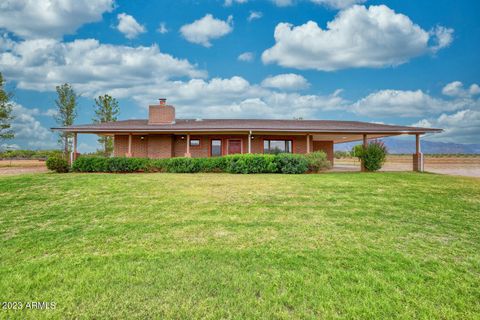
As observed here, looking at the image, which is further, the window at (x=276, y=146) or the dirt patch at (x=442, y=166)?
the window at (x=276, y=146)

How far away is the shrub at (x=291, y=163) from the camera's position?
15.3 meters

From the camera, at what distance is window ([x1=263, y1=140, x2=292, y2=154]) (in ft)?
67.9

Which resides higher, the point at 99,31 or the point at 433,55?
the point at 99,31

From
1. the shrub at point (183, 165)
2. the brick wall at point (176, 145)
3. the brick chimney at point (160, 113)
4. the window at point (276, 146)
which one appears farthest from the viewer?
the brick chimney at point (160, 113)

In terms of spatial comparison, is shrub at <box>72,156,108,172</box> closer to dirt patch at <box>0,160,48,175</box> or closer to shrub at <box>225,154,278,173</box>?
dirt patch at <box>0,160,48,175</box>

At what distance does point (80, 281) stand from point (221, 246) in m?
2.24

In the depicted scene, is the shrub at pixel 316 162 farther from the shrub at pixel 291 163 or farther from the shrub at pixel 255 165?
the shrub at pixel 255 165

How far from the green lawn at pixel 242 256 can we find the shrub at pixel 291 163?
6.47 metres

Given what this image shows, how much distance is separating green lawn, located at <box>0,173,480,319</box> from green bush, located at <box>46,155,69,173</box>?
8.60 m

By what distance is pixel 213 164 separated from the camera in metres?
16.1

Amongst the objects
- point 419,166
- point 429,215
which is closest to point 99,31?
point 429,215

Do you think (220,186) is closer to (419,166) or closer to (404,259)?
(404,259)

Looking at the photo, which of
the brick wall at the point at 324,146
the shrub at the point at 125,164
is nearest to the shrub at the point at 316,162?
the brick wall at the point at 324,146

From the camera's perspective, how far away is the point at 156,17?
20.7 meters
